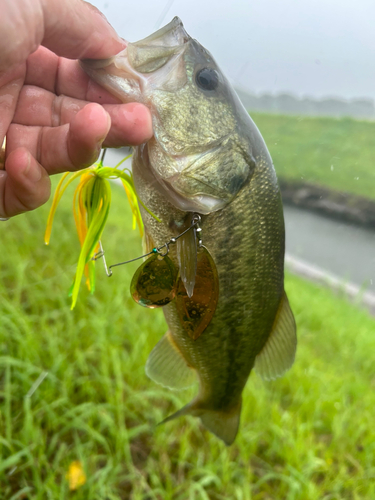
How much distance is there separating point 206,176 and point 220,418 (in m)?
0.76

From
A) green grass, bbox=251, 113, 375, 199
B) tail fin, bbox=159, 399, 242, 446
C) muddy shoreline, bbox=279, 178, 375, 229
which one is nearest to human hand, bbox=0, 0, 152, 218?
green grass, bbox=251, 113, 375, 199

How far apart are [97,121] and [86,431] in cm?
141

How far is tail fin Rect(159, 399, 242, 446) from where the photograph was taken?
3.83 feet

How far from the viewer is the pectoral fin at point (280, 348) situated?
1039 millimetres

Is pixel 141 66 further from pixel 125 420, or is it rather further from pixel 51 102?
pixel 125 420

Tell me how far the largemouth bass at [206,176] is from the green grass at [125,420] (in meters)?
0.93

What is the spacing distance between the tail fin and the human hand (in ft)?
2.50

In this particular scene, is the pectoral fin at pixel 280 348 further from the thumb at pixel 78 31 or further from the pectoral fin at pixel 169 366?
the thumb at pixel 78 31

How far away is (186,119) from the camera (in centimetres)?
88

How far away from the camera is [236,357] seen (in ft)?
3.59

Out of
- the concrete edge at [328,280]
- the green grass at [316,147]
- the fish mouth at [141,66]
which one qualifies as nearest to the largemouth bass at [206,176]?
the fish mouth at [141,66]

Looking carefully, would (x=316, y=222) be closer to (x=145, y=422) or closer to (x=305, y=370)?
(x=305, y=370)

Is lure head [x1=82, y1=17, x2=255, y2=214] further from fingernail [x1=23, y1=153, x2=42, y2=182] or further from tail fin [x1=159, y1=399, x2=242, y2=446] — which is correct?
tail fin [x1=159, y1=399, x2=242, y2=446]

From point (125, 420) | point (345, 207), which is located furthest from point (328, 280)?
point (125, 420)
